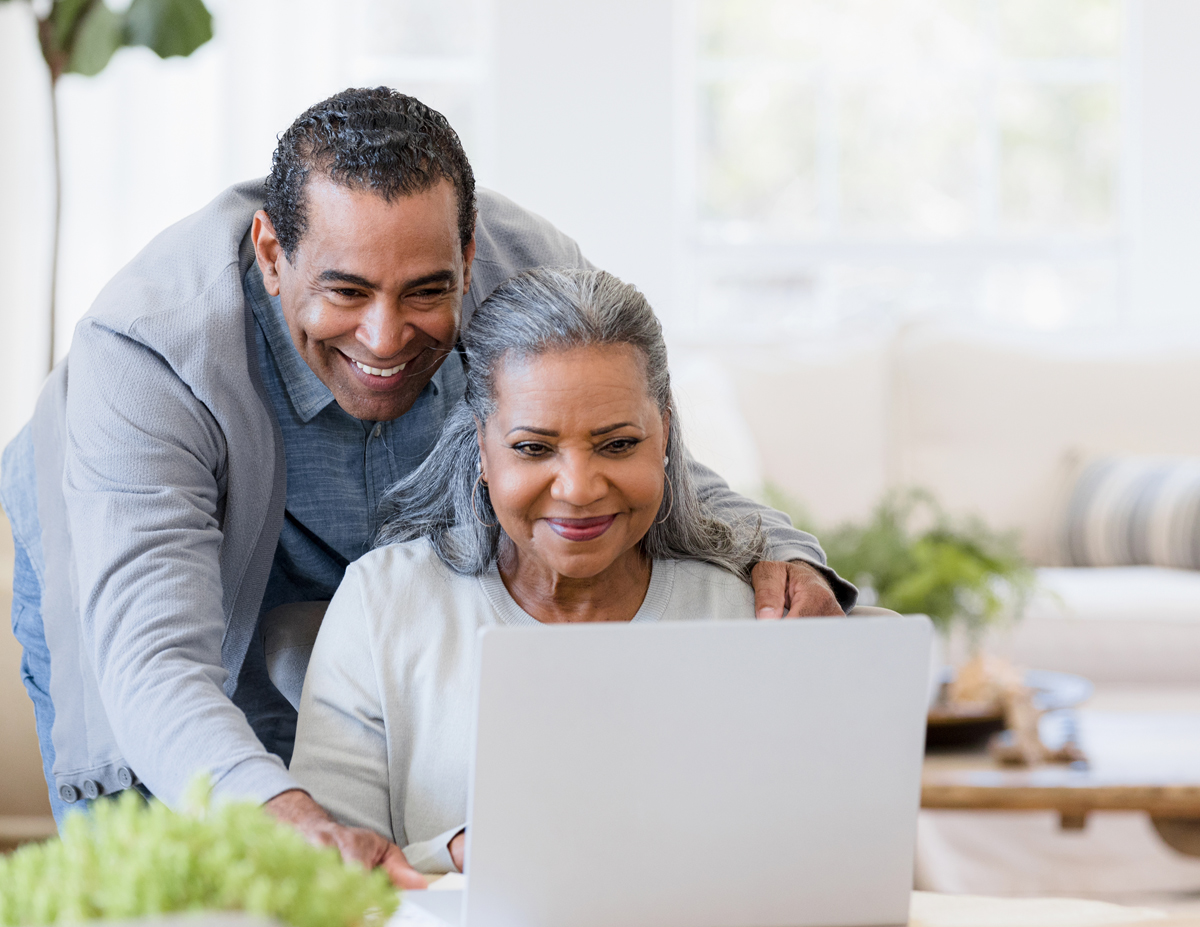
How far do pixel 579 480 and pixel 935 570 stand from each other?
3.98ft

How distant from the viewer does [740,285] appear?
13.4ft

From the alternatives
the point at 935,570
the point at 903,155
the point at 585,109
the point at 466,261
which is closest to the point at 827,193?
the point at 903,155

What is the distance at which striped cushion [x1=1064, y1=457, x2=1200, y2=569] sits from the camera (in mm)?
3012

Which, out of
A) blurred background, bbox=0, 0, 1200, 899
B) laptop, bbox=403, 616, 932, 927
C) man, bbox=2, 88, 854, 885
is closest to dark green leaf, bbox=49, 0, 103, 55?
blurred background, bbox=0, 0, 1200, 899

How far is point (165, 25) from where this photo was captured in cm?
274

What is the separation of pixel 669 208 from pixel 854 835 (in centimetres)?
325

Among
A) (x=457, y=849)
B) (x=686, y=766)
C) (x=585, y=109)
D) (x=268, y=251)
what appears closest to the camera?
(x=686, y=766)

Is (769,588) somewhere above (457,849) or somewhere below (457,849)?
above

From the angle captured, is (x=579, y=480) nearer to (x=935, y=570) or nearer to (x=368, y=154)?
(x=368, y=154)

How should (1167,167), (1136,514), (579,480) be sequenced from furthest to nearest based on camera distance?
(1167,167), (1136,514), (579,480)

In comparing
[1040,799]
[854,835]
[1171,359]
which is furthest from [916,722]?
[1171,359]

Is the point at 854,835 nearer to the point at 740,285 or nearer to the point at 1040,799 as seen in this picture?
the point at 1040,799

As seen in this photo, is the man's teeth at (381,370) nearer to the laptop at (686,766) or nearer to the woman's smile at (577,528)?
the woman's smile at (577,528)

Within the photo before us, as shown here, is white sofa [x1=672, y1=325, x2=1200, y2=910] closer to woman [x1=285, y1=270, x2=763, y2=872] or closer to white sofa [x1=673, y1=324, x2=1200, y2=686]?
white sofa [x1=673, y1=324, x2=1200, y2=686]
